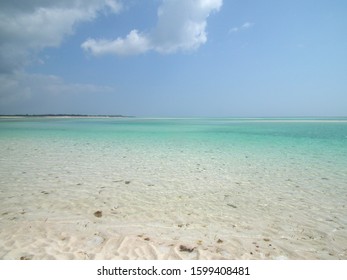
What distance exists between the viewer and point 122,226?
5105 mm

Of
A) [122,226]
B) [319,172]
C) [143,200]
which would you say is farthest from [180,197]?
[319,172]

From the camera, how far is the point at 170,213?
5848 millimetres

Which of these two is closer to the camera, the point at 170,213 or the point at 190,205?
the point at 170,213

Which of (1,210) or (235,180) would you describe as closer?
(1,210)

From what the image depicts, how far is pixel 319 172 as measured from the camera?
10008mm

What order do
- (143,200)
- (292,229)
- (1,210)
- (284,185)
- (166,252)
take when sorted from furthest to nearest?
1. (284,185)
2. (143,200)
3. (1,210)
4. (292,229)
5. (166,252)

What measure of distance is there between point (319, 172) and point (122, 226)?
8800 millimetres

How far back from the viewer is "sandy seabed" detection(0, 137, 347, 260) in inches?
167

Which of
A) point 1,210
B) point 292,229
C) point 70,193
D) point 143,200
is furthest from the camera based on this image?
point 70,193

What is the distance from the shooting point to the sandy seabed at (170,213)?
4.24 meters

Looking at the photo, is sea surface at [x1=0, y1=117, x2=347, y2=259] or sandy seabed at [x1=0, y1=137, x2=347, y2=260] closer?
sandy seabed at [x1=0, y1=137, x2=347, y2=260]

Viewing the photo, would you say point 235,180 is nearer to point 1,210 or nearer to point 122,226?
point 122,226

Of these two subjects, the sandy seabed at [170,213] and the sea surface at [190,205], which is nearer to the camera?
the sandy seabed at [170,213]

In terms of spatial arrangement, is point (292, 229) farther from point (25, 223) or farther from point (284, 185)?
point (25, 223)
